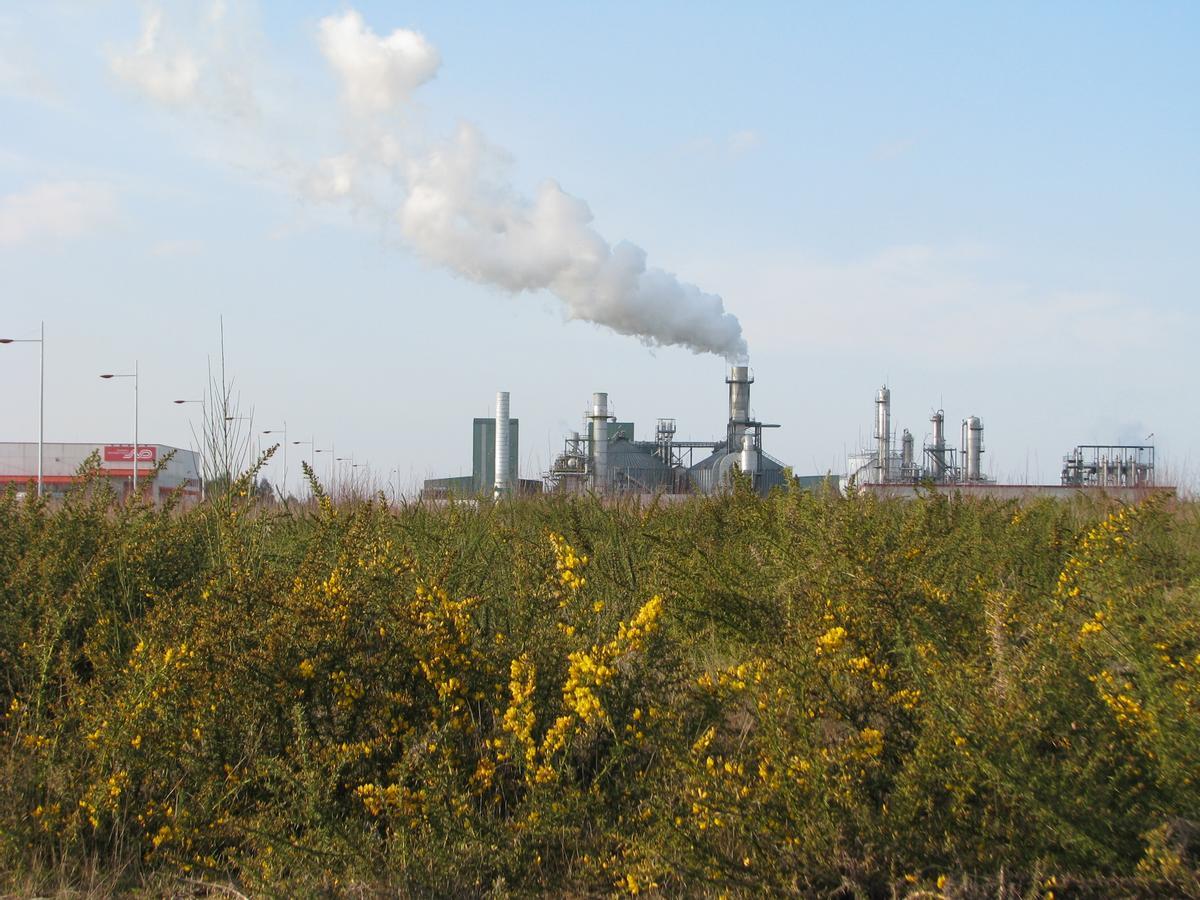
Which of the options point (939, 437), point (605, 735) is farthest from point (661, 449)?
point (605, 735)

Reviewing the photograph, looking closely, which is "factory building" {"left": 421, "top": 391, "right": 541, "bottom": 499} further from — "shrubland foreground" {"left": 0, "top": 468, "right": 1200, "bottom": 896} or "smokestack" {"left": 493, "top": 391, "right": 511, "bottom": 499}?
"shrubland foreground" {"left": 0, "top": 468, "right": 1200, "bottom": 896}

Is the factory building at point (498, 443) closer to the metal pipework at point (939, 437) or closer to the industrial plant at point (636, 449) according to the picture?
the industrial plant at point (636, 449)

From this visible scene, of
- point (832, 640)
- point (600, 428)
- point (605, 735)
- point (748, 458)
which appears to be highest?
point (600, 428)

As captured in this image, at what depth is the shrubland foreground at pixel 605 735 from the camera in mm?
2467

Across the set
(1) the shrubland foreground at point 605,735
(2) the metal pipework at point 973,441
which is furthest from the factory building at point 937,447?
(1) the shrubland foreground at point 605,735

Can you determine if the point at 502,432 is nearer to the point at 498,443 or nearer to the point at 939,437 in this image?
the point at 498,443

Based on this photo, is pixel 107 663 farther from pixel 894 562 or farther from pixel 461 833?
pixel 894 562

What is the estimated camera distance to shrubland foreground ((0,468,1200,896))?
2.47 m

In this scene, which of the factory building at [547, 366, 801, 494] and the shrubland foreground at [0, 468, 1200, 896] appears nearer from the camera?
the shrubland foreground at [0, 468, 1200, 896]

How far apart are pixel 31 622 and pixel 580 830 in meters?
2.62

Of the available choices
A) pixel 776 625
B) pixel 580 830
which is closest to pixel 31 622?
pixel 580 830

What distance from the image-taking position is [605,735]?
3262 millimetres

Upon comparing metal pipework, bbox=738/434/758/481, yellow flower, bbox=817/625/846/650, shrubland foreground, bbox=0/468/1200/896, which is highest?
metal pipework, bbox=738/434/758/481

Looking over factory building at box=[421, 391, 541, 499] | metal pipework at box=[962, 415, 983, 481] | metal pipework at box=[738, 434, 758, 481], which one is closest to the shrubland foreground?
factory building at box=[421, 391, 541, 499]
